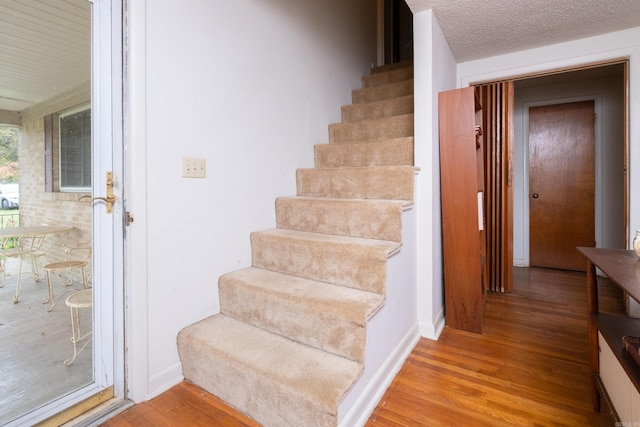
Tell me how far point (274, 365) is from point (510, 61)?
114 inches

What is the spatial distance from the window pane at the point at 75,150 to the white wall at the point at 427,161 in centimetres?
181

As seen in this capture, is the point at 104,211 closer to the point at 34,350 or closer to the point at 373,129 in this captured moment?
the point at 34,350

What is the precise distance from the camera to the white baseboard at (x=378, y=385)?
1.27 meters

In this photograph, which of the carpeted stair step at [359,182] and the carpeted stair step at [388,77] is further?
the carpeted stair step at [388,77]

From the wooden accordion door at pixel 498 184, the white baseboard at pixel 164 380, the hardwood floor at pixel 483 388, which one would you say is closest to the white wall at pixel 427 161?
the hardwood floor at pixel 483 388

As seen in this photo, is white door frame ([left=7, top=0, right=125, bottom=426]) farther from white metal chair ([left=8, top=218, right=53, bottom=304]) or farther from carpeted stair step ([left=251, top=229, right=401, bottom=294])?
carpeted stair step ([left=251, top=229, right=401, bottom=294])

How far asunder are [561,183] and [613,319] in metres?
2.98

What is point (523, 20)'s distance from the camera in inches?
82.2

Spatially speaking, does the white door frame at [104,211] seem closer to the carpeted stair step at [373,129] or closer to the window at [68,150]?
the window at [68,150]

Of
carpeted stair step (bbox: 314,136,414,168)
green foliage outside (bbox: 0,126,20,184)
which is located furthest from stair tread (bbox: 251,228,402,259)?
green foliage outside (bbox: 0,126,20,184)

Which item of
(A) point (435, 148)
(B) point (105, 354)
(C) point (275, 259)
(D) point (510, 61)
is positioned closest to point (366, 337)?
(C) point (275, 259)

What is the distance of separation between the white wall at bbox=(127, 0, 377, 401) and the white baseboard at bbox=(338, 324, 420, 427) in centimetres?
92

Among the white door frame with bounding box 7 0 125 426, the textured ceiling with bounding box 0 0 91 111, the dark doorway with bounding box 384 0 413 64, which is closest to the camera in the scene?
the textured ceiling with bounding box 0 0 91 111

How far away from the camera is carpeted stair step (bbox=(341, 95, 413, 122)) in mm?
2691
